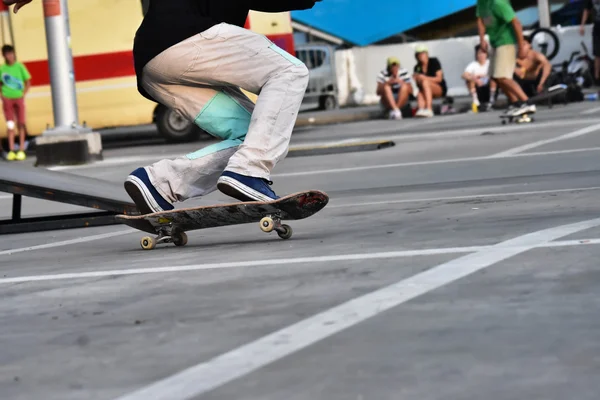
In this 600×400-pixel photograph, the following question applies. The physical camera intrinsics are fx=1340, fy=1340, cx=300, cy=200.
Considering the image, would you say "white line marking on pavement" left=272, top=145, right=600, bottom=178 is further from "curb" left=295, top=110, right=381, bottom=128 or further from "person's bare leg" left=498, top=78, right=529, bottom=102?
"curb" left=295, top=110, right=381, bottom=128

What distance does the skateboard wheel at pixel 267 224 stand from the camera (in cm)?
646

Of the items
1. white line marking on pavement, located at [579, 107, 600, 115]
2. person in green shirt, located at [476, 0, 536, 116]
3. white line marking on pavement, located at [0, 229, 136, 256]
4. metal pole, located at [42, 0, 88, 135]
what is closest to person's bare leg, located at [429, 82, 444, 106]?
white line marking on pavement, located at [579, 107, 600, 115]

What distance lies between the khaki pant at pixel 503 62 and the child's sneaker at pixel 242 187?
11.2 meters

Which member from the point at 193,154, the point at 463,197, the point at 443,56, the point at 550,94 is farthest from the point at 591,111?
the point at 193,154

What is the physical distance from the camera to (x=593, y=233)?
5.71 metres

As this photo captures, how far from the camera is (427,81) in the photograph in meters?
23.8

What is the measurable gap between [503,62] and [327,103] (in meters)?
10.8

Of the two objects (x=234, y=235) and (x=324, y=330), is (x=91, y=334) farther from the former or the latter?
(x=234, y=235)

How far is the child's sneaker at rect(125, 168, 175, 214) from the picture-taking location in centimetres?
676

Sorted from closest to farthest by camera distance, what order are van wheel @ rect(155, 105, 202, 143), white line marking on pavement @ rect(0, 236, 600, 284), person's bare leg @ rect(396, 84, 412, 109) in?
white line marking on pavement @ rect(0, 236, 600, 284) → van wheel @ rect(155, 105, 202, 143) → person's bare leg @ rect(396, 84, 412, 109)

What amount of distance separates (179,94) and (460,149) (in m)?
7.17

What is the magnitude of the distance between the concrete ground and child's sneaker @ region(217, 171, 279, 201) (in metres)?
0.24

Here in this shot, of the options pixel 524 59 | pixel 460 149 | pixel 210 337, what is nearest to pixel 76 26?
pixel 524 59

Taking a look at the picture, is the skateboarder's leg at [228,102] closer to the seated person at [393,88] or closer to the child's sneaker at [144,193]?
the child's sneaker at [144,193]
